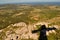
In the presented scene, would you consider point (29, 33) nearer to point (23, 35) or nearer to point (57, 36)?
point (23, 35)

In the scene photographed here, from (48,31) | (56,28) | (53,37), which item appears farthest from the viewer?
(56,28)

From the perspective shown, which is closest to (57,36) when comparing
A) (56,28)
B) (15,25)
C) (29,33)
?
(56,28)

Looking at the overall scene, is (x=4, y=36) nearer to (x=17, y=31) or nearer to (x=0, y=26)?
(x=17, y=31)

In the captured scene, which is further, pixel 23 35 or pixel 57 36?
pixel 23 35

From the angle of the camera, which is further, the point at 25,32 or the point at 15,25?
the point at 15,25

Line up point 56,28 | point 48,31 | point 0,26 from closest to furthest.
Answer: point 48,31, point 56,28, point 0,26

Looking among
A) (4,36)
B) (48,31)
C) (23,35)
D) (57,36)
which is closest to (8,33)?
(4,36)

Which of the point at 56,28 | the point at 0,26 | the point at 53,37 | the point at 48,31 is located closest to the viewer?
the point at 53,37

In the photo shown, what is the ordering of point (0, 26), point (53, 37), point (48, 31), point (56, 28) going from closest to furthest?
point (53, 37)
point (48, 31)
point (56, 28)
point (0, 26)

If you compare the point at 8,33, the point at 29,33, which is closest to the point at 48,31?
the point at 29,33
